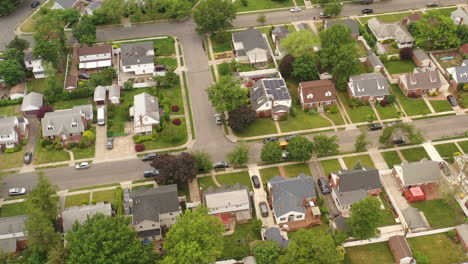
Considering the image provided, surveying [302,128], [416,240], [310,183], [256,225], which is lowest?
[416,240]

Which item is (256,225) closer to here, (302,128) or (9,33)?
(302,128)

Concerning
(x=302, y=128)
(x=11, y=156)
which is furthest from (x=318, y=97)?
(x=11, y=156)

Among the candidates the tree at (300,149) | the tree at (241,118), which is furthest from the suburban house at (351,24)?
the tree at (300,149)

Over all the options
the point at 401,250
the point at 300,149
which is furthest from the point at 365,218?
the point at 300,149

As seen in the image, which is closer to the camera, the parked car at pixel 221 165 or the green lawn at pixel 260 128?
the parked car at pixel 221 165

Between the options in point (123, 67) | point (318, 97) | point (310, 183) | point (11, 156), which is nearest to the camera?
point (310, 183)

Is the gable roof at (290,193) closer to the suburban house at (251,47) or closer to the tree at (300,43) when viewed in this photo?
the tree at (300,43)

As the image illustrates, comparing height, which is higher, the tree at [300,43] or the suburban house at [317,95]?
the tree at [300,43]
